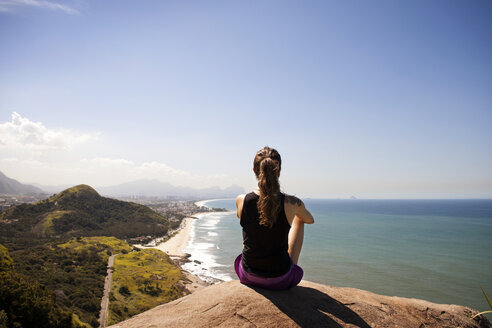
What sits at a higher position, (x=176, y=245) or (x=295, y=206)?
(x=295, y=206)

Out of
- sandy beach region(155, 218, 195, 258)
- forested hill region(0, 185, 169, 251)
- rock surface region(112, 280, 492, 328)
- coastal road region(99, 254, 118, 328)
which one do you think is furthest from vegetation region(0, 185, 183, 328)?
rock surface region(112, 280, 492, 328)

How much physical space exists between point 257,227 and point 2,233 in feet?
262

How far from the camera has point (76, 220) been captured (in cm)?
7631

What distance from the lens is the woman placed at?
301 centimetres

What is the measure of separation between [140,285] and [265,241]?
36174 millimetres

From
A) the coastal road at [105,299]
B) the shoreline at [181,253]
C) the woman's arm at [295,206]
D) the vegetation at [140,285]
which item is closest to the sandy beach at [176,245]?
the shoreline at [181,253]

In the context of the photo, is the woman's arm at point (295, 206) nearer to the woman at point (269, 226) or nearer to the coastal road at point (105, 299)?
the woman at point (269, 226)

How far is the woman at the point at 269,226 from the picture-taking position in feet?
9.86

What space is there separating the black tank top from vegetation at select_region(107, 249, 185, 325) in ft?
88.5

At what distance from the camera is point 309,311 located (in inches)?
122

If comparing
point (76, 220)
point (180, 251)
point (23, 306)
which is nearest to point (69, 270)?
point (23, 306)

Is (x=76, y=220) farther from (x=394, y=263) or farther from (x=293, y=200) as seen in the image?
(x=293, y=200)

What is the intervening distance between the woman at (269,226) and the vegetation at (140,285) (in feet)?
88.2

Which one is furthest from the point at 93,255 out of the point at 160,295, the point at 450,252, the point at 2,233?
the point at 450,252
